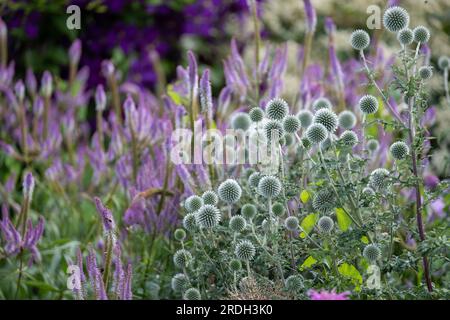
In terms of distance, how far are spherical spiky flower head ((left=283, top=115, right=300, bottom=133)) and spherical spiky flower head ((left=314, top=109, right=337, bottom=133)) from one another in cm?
5

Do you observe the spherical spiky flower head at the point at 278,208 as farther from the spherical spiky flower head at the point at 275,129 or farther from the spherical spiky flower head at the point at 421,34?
the spherical spiky flower head at the point at 421,34

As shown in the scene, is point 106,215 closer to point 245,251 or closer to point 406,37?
point 245,251

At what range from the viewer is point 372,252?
171cm

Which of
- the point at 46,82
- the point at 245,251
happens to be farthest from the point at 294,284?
the point at 46,82

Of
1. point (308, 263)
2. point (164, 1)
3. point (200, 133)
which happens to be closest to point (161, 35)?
point (164, 1)

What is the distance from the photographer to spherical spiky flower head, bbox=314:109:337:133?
178 centimetres

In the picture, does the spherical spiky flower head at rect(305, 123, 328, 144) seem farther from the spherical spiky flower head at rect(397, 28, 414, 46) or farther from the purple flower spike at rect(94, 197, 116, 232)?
the purple flower spike at rect(94, 197, 116, 232)

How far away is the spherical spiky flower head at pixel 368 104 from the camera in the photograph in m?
1.86

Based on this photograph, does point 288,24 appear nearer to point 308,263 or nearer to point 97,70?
point 97,70

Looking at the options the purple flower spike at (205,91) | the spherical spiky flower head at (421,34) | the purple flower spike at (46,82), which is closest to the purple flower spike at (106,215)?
the purple flower spike at (205,91)

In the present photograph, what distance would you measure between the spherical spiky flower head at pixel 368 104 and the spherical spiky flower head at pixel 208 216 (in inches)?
17.6

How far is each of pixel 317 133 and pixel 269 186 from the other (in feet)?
0.55
